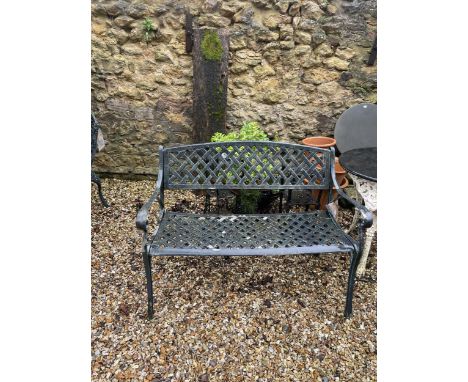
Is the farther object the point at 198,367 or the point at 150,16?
the point at 150,16

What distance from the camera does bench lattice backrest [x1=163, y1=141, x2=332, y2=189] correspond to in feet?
8.66

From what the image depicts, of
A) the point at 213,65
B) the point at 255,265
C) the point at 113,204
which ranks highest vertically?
the point at 213,65

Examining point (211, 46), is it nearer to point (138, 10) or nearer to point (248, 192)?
point (138, 10)

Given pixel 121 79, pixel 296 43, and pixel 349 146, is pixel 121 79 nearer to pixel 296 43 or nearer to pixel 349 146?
pixel 296 43

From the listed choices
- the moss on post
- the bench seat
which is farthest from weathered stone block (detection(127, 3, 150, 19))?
the bench seat

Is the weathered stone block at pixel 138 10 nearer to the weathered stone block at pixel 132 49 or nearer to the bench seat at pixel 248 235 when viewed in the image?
the weathered stone block at pixel 132 49

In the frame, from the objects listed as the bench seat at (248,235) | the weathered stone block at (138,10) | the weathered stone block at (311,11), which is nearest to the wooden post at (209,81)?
the weathered stone block at (138,10)

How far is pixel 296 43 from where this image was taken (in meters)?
3.55

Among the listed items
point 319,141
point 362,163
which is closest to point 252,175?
point 362,163

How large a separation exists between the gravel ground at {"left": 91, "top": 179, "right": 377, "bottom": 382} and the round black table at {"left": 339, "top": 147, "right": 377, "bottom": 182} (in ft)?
2.80

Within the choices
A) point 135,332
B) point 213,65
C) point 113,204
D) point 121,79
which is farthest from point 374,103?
point 135,332

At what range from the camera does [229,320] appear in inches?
87.0

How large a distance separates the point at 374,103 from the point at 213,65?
5.86ft

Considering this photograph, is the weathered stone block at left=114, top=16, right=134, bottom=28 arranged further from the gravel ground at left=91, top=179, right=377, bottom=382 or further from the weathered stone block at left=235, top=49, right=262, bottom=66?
the gravel ground at left=91, top=179, right=377, bottom=382
